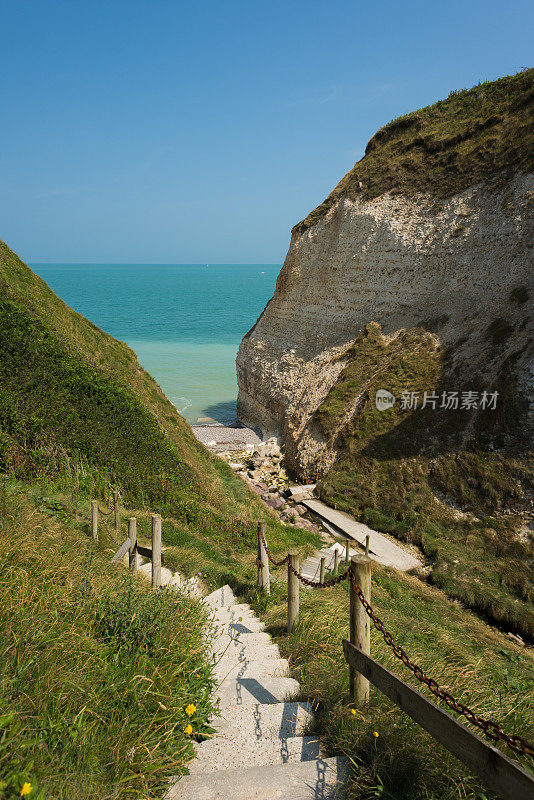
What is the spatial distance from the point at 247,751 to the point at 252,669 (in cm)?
139

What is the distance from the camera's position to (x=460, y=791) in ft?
10.7

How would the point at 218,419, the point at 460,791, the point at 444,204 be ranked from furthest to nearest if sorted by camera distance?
1. the point at 218,419
2. the point at 444,204
3. the point at 460,791

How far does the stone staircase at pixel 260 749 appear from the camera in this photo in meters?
3.34

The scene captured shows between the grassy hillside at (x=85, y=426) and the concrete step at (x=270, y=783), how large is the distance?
8.57 metres

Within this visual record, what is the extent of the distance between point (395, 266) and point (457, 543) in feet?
50.3

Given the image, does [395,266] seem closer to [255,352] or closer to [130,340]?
[255,352]

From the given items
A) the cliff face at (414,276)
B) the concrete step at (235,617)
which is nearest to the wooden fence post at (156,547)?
the concrete step at (235,617)

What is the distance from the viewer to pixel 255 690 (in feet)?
15.9

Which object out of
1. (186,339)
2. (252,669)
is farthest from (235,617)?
(186,339)

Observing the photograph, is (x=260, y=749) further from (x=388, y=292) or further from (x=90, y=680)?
(x=388, y=292)

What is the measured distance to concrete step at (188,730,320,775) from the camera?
3.71 m

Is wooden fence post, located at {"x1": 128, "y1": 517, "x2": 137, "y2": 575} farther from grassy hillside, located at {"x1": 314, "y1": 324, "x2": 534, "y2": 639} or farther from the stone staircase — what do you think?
grassy hillside, located at {"x1": 314, "y1": 324, "x2": 534, "y2": 639}

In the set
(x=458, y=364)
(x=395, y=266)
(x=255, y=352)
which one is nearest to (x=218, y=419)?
(x=255, y=352)

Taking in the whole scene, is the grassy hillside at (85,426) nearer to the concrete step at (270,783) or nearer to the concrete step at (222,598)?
the concrete step at (222,598)
